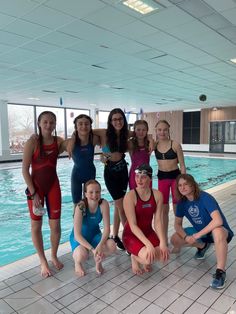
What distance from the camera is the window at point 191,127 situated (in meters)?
19.0

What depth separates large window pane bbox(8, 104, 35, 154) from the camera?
15031 mm

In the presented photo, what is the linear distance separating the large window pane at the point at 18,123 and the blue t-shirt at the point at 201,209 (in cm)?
1412

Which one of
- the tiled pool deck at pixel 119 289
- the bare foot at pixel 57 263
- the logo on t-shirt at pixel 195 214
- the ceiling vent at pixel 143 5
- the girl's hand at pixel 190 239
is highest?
the ceiling vent at pixel 143 5

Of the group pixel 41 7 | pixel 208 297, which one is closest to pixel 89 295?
pixel 208 297

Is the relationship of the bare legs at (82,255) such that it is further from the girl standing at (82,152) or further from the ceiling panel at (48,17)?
the ceiling panel at (48,17)

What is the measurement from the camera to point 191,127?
19375 mm

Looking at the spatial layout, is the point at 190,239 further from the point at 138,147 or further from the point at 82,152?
the point at 82,152

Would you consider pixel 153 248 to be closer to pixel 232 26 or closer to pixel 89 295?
pixel 89 295

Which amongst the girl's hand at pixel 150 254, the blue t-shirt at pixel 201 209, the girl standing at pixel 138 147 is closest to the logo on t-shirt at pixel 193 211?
the blue t-shirt at pixel 201 209

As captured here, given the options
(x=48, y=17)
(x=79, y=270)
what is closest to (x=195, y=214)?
(x=79, y=270)

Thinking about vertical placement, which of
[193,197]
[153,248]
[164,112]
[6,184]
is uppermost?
[164,112]

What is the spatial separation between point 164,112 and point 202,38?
1599 centimetres

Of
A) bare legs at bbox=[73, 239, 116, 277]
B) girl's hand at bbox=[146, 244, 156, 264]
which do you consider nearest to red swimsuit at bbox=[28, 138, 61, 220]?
bare legs at bbox=[73, 239, 116, 277]

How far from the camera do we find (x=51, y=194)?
2562mm
